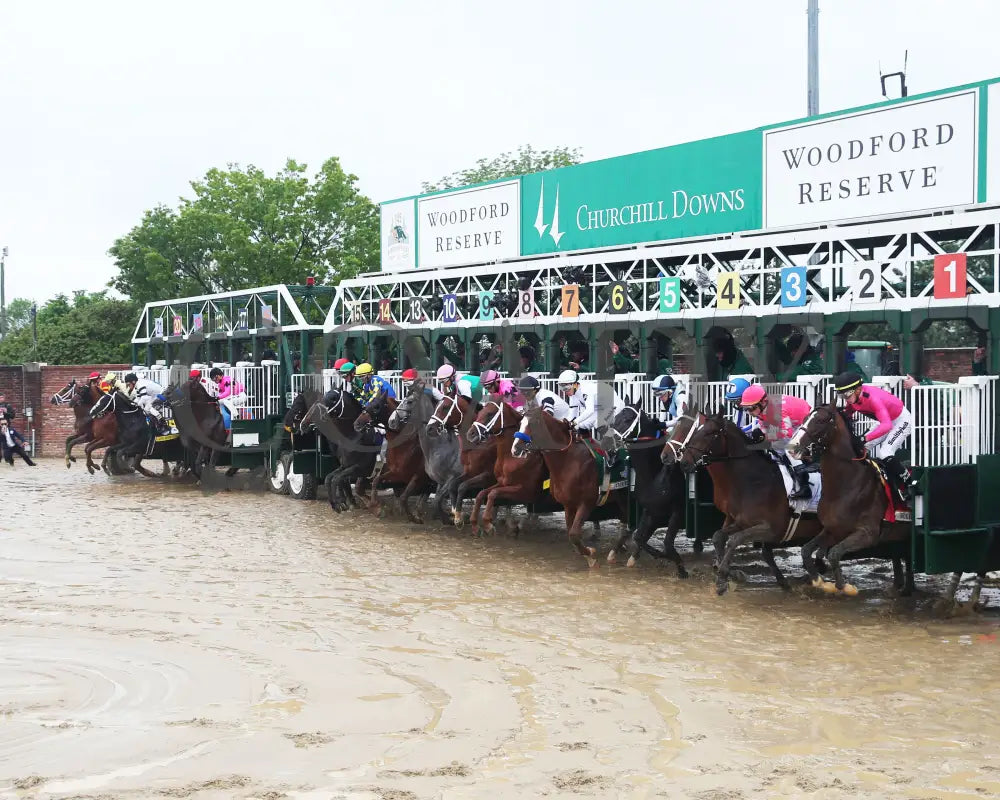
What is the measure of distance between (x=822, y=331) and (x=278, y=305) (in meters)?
9.86

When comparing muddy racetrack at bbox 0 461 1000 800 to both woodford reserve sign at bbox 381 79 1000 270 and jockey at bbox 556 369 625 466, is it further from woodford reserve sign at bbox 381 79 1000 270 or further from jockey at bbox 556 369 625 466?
woodford reserve sign at bbox 381 79 1000 270

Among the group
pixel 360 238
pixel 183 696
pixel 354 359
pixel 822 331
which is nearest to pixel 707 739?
pixel 183 696

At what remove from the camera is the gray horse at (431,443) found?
40.9ft

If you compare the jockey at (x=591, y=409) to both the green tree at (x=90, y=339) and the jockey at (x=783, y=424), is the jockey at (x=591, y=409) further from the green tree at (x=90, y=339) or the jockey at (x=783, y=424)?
the green tree at (x=90, y=339)

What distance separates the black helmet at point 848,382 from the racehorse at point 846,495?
0.58 feet

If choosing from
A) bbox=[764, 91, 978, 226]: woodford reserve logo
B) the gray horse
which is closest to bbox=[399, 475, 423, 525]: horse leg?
the gray horse

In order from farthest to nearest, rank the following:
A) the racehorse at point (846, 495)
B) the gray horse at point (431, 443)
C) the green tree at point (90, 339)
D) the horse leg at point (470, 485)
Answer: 1. the green tree at point (90, 339)
2. the gray horse at point (431, 443)
3. the horse leg at point (470, 485)
4. the racehorse at point (846, 495)

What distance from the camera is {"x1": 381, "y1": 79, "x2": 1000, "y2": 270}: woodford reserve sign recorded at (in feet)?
37.3

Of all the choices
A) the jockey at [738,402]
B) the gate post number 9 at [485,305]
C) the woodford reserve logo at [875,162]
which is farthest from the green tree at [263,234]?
the jockey at [738,402]

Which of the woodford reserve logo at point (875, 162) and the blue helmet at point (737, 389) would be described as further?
the woodford reserve logo at point (875, 162)

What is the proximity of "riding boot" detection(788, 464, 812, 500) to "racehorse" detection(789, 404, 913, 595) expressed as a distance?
1.18 feet

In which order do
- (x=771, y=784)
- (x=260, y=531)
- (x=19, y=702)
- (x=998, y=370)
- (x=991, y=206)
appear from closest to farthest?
(x=771, y=784) < (x=19, y=702) < (x=998, y=370) < (x=991, y=206) < (x=260, y=531)

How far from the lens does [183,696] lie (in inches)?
235

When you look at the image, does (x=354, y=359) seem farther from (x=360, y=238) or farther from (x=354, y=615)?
(x=360, y=238)
